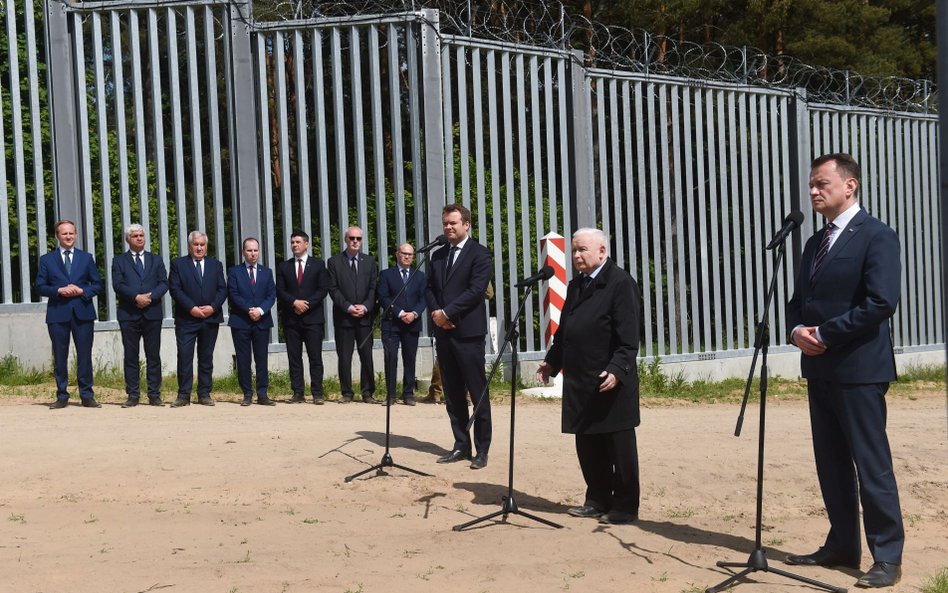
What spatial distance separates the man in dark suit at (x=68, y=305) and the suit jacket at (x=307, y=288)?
1.98 m

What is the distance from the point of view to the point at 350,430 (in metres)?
10.4

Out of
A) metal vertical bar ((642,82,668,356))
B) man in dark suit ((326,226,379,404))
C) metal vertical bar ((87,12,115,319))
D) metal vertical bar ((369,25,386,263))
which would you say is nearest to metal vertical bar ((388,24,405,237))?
metal vertical bar ((369,25,386,263))

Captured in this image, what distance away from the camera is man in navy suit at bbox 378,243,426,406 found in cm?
1281

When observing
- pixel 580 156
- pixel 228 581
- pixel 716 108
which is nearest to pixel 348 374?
pixel 580 156

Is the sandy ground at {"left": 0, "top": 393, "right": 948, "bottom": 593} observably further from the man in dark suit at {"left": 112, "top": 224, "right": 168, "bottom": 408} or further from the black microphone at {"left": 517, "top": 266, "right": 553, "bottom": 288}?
the black microphone at {"left": 517, "top": 266, "right": 553, "bottom": 288}

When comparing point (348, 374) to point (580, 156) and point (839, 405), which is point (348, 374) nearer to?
point (580, 156)

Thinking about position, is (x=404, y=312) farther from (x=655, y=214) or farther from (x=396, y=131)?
(x=655, y=214)

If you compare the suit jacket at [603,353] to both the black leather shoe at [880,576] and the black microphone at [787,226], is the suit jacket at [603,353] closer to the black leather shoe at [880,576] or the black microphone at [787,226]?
the black microphone at [787,226]

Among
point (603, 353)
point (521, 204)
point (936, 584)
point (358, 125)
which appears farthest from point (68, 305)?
point (936, 584)

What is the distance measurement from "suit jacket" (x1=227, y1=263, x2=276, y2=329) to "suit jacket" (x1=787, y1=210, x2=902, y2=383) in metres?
7.64

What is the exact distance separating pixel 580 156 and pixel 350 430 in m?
6.94

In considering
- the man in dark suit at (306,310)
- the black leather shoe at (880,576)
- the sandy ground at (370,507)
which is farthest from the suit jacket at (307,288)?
the black leather shoe at (880,576)

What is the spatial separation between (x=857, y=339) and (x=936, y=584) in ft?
4.23

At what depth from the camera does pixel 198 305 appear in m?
12.5
